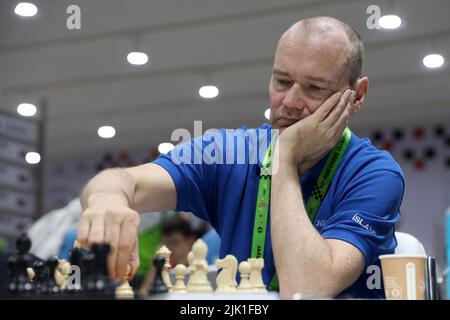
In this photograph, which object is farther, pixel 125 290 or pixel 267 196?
pixel 267 196

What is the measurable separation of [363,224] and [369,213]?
0.04m

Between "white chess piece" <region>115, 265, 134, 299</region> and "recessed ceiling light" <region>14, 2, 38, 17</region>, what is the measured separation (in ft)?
14.6

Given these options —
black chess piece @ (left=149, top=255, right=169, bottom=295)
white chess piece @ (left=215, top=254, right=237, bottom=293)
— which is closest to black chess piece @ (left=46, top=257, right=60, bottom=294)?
black chess piece @ (left=149, top=255, right=169, bottom=295)

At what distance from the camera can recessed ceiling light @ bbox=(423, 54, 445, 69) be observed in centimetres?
604

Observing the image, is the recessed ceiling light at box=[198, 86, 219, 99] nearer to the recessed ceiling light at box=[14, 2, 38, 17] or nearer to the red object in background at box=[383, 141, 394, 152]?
the recessed ceiling light at box=[14, 2, 38, 17]

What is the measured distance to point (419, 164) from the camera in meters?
7.83

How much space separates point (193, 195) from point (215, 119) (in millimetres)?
6212

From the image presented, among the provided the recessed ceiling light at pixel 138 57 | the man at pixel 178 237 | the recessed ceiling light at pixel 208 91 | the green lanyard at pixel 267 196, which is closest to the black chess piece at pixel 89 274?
the green lanyard at pixel 267 196

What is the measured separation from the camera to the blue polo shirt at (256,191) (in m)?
1.59

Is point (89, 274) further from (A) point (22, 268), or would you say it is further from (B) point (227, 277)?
(B) point (227, 277)

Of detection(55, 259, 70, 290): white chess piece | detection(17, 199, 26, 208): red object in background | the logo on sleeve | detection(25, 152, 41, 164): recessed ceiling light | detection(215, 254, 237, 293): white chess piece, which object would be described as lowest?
detection(215, 254, 237, 293): white chess piece

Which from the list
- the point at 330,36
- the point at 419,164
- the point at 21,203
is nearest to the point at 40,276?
the point at 330,36

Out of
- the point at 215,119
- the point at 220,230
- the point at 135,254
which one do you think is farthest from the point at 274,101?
the point at 215,119

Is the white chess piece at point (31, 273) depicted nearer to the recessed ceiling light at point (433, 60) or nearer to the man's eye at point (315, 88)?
the man's eye at point (315, 88)
